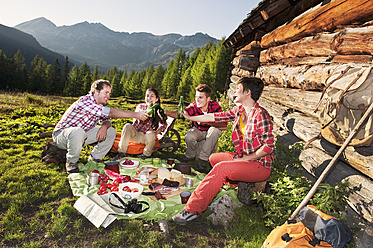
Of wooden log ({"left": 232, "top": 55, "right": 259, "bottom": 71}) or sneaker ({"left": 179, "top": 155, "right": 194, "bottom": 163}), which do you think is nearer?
sneaker ({"left": 179, "top": 155, "right": 194, "bottom": 163})

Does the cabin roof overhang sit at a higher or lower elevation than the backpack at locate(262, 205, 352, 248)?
higher

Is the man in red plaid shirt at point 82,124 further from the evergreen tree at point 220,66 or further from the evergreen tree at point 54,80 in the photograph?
the evergreen tree at point 54,80

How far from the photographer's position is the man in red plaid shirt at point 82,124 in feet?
15.5

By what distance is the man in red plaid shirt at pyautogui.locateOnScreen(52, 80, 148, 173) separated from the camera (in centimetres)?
471

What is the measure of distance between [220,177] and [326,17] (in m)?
3.10

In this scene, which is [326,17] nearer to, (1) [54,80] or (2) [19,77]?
(1) [54,80]

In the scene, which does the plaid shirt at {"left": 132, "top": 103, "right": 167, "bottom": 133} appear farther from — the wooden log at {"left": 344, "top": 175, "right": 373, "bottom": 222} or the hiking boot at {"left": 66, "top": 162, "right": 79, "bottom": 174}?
the wooden log at {"left": 344, "top": 175, "right": 373, "bottom": 222}

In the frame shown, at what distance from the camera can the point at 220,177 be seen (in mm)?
3438

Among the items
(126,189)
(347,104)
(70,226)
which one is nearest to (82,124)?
(126,189)

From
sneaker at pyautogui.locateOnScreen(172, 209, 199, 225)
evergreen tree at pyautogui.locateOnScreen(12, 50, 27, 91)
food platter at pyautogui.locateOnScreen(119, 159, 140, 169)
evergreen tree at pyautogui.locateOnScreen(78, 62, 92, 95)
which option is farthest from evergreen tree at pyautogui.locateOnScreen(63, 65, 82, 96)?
sneaker at pyautogui.locateOnScreen(172, 209, 199, 225)

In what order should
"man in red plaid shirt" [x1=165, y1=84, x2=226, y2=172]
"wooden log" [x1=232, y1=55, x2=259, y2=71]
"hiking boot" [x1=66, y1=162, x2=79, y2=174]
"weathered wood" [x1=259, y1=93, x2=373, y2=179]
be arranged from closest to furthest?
"weathered wood" [x1=259, y1=93, x2=373, y2=179]
"hiking boot" [x1=66, y1=162, x2=79, y2=174]
"man in red plaid shirt" [x1=165, y1=84, x2=226, y2=172]
"wooden log" [x1=232, y1=55, x2=259, y2=71]

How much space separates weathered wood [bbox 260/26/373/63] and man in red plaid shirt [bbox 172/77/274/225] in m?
1.14

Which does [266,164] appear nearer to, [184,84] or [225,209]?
[225,209]

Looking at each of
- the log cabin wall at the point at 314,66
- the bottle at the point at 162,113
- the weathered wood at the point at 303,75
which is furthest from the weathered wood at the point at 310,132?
the bottle at the point at 162,113
